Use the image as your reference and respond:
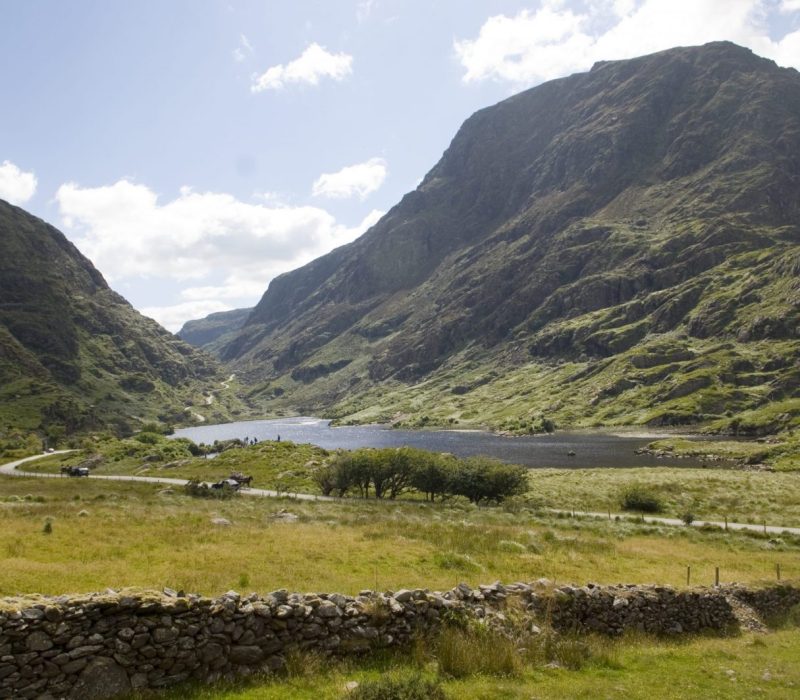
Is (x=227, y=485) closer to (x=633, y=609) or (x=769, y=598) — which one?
(x=633, y=609)

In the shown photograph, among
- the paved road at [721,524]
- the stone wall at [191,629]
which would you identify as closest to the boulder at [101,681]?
the stone wall at [191,629]

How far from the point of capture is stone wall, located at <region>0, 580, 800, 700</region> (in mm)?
11172

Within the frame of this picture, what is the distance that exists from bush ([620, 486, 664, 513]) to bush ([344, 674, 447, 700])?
2507 inches

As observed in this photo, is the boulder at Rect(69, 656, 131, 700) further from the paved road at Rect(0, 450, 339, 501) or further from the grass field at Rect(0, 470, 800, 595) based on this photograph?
the paved road at Rect(0, 450, 339, 501)

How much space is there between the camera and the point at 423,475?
3039 inches

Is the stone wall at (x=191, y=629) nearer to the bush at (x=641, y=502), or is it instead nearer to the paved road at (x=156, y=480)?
the paved road at (x=156, y=480)

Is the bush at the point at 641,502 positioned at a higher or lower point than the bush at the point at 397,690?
lower

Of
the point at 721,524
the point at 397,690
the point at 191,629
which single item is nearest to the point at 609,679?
the point at 397,690

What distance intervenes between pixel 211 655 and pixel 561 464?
468ft

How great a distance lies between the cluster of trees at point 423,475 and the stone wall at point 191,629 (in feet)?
190

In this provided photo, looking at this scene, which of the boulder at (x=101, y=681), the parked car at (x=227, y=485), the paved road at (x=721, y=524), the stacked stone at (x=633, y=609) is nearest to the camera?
the boulder at (x=101, y=681)

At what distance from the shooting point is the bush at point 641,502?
67.9m

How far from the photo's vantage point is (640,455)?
156 meters

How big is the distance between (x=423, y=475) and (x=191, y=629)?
66.2 meters
